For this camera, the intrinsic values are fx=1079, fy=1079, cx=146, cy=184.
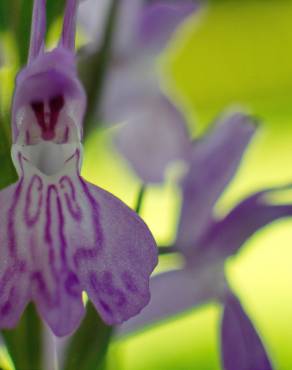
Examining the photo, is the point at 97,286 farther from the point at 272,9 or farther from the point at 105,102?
the point at 272,9

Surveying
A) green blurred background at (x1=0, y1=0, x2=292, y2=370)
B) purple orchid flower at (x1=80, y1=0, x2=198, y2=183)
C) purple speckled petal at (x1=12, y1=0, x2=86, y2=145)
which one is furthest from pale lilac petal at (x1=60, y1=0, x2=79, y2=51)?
purple orchid flower at (x1=80, y1=0, x2=198, y2=183)

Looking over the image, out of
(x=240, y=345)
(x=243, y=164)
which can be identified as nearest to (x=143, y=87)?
(x=243, y=164)

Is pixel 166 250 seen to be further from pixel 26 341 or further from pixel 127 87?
pixel 127 87

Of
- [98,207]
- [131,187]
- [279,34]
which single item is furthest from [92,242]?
[279,34]

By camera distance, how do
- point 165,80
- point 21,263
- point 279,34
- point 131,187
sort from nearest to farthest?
point 21,263 < point 165,80 < point 131,187 < point 279,34

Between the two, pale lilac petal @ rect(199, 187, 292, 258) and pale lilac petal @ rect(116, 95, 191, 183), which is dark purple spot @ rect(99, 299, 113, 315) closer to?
pale lilac petal @ rect(199, 187, 292, 258)

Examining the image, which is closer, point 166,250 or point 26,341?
point 26,341
